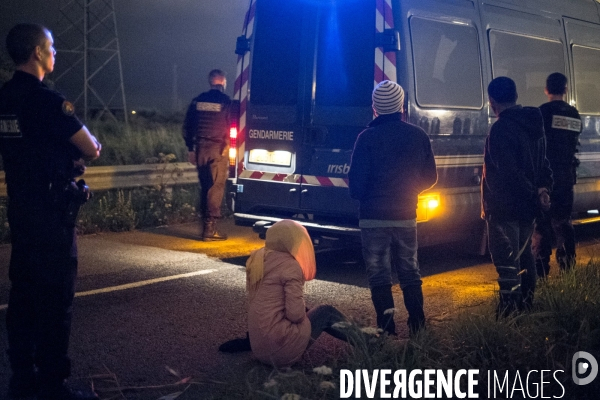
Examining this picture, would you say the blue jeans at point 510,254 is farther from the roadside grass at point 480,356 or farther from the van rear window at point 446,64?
the van rear window at point 446,64

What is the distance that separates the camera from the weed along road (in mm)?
4648

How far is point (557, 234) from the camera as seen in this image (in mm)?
7059

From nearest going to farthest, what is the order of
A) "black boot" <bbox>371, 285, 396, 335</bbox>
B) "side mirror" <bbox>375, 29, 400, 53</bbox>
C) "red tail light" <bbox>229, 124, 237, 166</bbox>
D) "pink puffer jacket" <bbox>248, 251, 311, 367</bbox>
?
"pink puffer jacket" <bbox>248, 251, 311, 367</bbox>, "black boot" <bbox>371, 285, 396, 335</bbox>, "side mirror" <bbox>375, 29, 400, 53</bbox>, "red tail light" <bbox>229, 124, 237, 166</bbox>

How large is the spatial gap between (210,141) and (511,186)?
15.9ft

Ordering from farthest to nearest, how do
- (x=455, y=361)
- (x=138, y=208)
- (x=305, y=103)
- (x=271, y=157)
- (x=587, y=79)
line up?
(x=138, y=208) < (x=587, y=79) < (x=271, y=157) < (x=305, y=103) < (x=455, y=361)

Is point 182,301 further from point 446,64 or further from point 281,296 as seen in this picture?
point 446,64

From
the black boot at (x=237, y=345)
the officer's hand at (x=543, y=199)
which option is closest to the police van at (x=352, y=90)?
the officer's hand at (x=543, y=199)

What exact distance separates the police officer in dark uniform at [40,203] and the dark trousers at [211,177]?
209 inches

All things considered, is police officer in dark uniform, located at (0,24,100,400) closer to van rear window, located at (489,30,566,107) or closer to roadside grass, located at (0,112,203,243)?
van rear window, located at (489,30,566,107)

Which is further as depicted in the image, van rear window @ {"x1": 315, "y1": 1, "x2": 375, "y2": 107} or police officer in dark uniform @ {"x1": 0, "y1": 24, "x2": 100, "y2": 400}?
van rear window @ {"x1": 315, "y1": 1, "x2": 375, "y2": 107}

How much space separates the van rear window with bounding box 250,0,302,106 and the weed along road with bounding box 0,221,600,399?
5.65 feet

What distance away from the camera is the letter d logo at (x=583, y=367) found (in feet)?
13.8

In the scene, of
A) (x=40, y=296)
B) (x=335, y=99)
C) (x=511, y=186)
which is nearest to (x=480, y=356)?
(x=511, y=186)

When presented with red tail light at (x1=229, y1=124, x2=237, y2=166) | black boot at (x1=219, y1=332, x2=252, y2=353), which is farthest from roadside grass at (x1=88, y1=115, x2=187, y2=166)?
black boot at (x1=219, y1=332, x2=252, y2=353)
